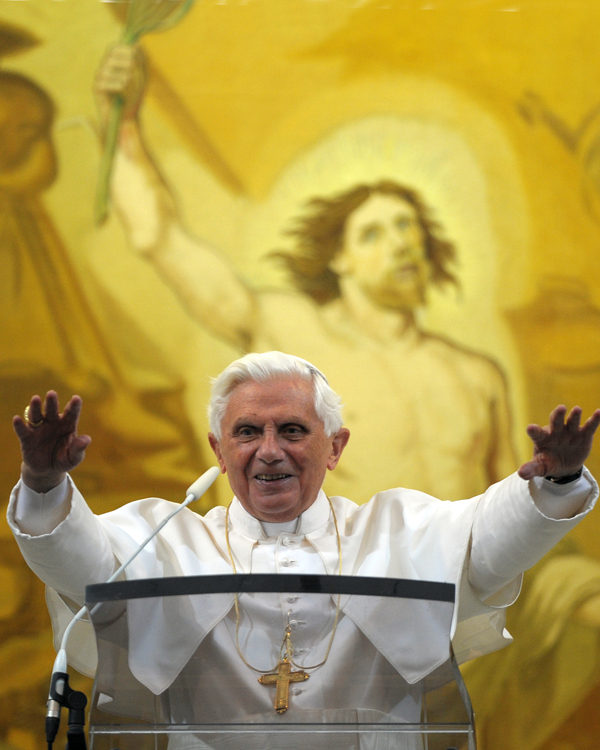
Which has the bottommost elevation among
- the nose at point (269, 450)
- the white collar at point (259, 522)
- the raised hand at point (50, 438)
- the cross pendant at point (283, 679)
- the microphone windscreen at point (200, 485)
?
the cross pendant at point (283, 679)

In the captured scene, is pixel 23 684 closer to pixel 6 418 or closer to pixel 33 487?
pixel 6 418

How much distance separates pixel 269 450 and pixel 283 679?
3.88 ft

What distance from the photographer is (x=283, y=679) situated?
1.74 m

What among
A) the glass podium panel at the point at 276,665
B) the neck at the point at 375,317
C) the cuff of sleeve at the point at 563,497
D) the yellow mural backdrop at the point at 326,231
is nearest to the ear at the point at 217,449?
the cuff of sleeve at the point at 563,497

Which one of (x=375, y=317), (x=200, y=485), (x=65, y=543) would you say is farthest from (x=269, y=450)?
(x=375, y=317)

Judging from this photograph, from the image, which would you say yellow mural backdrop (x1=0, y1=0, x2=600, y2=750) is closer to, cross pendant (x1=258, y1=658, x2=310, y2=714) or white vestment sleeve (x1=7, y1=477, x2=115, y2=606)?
white vestment sleeve (x1=7, y1=477, x2=115, y2=606)

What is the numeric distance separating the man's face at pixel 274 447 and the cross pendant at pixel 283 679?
3.80 feet

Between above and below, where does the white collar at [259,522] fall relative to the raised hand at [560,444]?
below

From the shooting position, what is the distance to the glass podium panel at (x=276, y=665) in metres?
1.67

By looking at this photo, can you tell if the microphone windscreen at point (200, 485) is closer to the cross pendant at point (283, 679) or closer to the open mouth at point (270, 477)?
the open mouth at point (270, 477)

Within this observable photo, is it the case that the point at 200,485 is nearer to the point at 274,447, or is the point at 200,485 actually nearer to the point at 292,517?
the point at 274,447

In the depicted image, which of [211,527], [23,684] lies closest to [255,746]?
[211,527]

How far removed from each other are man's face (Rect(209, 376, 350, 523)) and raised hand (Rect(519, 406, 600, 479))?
81cm

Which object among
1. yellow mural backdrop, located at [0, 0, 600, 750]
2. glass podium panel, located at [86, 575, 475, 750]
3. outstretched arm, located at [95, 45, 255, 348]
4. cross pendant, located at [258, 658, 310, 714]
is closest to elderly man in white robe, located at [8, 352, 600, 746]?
glass podium panel, located at [86, 575, 475, 750]
